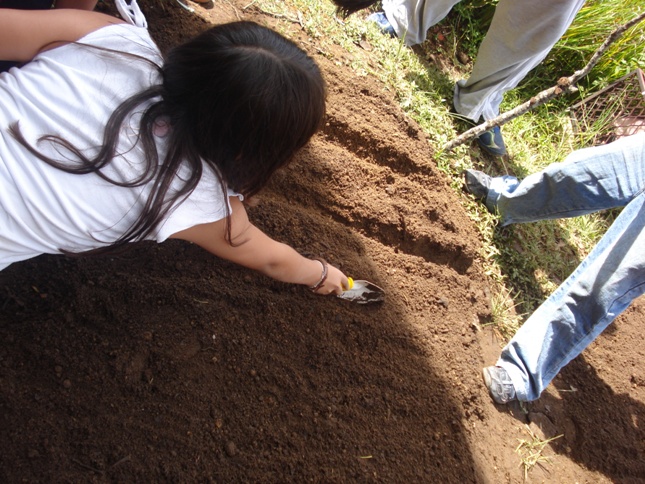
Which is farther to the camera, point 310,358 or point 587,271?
point 587,271

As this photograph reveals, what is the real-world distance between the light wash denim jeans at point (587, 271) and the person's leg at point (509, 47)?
0.77 metres

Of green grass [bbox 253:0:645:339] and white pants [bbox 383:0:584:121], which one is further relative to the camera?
green grass [bbox 253:0:645:339]

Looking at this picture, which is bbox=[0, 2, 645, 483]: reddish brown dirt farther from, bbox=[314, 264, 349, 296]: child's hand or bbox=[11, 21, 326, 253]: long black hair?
bbox=[11, 21, 326, 253]: long black hair

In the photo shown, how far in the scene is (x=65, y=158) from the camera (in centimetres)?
114

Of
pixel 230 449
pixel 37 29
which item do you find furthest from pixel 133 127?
pixel 230 449

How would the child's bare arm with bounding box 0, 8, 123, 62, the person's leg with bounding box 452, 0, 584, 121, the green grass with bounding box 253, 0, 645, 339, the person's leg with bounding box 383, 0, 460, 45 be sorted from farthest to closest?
the person's leg with bounding box 383, 0, 460, 45
the green grass with bounding box 253, 0, 645, 339
the person's leg with bounding box 452, 0, 584, 121
the child's bare arm with bounding box 0, 8, 123, 62

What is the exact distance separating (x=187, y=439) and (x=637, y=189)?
85.4 inches

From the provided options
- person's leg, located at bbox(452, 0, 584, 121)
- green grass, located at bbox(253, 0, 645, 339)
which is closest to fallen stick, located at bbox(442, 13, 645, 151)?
green grass, located at bbox(253, 0, 645, 339)

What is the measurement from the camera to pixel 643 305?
10.3ft

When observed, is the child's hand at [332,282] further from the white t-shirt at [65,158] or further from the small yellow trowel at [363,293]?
the white t-shirt at [65,158]

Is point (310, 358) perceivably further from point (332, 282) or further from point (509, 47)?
point (509, 47)

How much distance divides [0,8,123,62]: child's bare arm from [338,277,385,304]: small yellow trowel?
1.29m

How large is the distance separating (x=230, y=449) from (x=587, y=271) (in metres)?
1.65

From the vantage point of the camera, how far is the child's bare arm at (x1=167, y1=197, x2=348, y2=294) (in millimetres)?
1316
